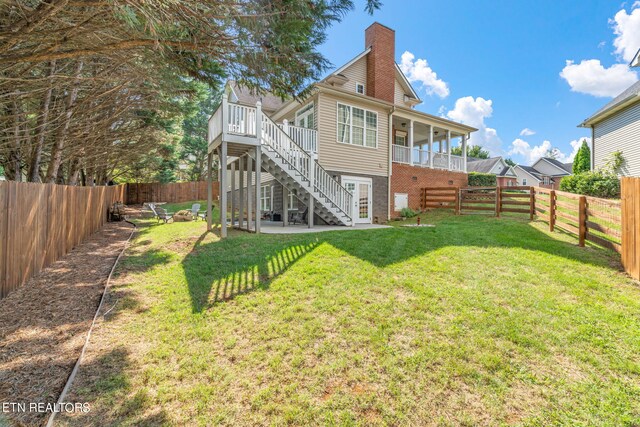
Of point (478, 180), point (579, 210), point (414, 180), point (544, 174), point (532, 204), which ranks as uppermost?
point (544, 174)

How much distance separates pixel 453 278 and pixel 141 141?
20.2 metres

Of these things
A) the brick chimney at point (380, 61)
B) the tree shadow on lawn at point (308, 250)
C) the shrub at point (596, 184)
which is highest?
the brick chimney at point (380, 61)

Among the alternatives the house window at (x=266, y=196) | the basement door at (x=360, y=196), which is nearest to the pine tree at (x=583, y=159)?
the basement door at (x=360, y=196)

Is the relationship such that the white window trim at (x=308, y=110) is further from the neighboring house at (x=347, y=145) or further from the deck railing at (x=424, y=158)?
the deck railing at (x=424, y=158)

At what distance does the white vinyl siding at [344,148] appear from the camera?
1279 cm

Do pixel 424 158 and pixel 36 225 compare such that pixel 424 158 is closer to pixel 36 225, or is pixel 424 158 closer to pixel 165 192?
pixel 36 225

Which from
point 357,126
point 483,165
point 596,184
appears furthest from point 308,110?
point 483,165

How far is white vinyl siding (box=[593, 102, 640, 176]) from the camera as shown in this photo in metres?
13.9

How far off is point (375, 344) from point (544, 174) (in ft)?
176

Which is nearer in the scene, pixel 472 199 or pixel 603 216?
pixel 603 216

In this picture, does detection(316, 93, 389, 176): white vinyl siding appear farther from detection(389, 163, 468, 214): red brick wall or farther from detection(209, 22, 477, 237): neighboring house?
detection(389, 163, 468, 214): red brick wall

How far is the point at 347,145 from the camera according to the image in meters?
13.6

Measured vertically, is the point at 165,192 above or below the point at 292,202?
above

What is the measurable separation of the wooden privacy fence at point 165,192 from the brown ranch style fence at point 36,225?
20506 millimetres
